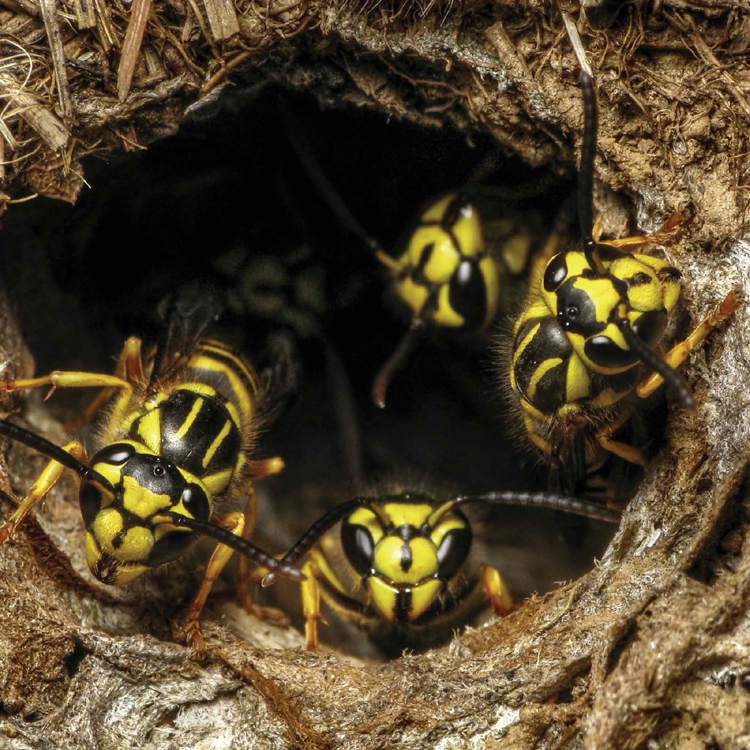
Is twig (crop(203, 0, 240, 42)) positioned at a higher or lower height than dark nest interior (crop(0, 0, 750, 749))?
higher

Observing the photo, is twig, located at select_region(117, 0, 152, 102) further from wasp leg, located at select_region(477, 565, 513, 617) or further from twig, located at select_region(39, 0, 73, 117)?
wasp leg, located at select_region(477, 565, 513, 617)

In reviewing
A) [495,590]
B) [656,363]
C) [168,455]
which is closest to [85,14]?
[168,455]

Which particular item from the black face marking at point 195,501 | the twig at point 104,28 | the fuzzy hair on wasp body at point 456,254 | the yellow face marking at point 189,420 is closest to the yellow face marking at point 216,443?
the yellow face marking at point 189,420

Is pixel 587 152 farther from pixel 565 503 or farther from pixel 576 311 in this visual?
pixel 565 503

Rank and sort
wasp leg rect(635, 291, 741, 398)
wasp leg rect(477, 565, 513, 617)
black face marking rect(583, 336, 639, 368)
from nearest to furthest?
wasp leg rect(635, 291, 741, 398) → black face marking rect(583, 336, 639, 368) → wasp leg rect(477, 565, 513, 617)

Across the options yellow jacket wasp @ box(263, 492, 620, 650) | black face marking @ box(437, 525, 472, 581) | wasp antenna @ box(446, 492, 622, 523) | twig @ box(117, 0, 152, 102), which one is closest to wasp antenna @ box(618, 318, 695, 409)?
wasp antenna @ box(446, 492, 622, 523)

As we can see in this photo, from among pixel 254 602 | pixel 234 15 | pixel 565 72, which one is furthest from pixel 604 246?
pixel 254 602
